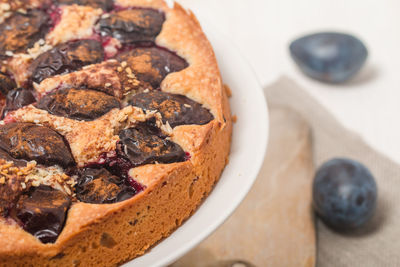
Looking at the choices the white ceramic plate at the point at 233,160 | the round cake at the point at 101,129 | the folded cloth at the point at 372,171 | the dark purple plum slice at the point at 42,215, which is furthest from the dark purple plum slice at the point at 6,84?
the folded cloth at the point at 372,171

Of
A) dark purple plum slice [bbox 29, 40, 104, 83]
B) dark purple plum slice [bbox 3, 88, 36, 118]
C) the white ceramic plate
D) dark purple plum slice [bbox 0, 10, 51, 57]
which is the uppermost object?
dark purple plum slice [bbox 0, 10, 51, 57]

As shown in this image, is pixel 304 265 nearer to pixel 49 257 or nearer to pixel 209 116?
pixel 209 116

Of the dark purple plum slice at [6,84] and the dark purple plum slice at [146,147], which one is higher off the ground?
the dark purple plum slice at [6,84]

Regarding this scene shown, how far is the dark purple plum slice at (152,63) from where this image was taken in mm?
1553

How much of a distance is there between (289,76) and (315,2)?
0.85 m

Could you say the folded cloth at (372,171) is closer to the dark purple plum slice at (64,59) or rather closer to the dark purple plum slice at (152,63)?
the dark purple plum slice at (152,63)

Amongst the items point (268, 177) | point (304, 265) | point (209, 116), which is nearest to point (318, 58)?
point (268, 177)

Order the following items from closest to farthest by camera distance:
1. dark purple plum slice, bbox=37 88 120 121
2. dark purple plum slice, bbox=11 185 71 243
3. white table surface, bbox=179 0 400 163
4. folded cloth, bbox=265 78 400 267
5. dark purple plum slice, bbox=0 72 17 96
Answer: dark purple plum slice, bbox=11 185 71 243 → dark purple plum slice, bbox=37 88 120 121 → dark purple plum slice, bbox=0 72 17 96 → folded cloth, bbox=265 78 400 267 → white table surface, bbox=179 0 400 163

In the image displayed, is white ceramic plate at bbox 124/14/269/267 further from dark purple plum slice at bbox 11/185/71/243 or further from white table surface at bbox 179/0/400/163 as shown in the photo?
white table surface at bbox 179/0/400/163

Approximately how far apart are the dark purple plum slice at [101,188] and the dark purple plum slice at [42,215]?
0.07m

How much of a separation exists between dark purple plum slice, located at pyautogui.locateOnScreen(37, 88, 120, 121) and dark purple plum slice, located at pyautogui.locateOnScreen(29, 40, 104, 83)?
12 cm

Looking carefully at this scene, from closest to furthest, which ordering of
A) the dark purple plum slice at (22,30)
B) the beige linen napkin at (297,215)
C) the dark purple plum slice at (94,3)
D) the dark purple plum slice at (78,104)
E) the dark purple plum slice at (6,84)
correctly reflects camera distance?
the dark purple plum slice at (78,104)
the dark purple plum slice at (6,84)
the dark purple plum slice at (22,30)
the dark purple plum slice at (94,3)
the beige linen napkin at (297,215)

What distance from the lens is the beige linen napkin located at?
1946 millimetres

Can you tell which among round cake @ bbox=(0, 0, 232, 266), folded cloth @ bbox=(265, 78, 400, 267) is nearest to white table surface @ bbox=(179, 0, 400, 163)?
folded cloth @ bbox=(265, 78, 400, 267)
